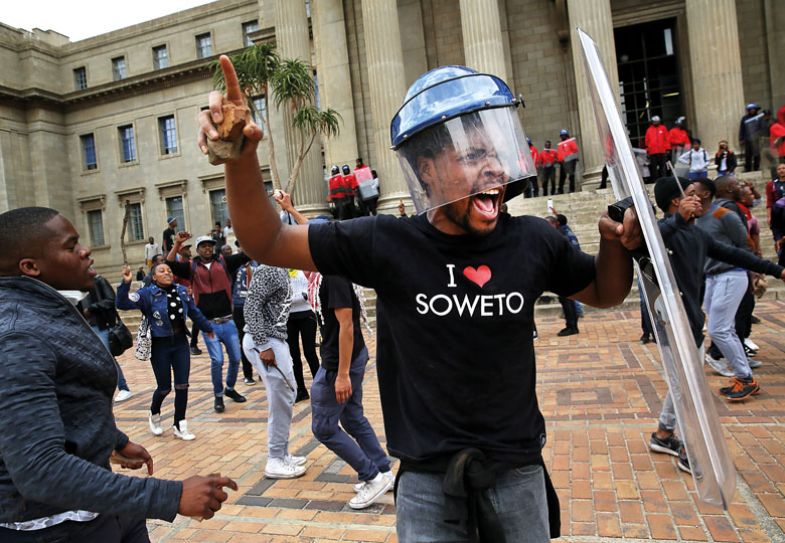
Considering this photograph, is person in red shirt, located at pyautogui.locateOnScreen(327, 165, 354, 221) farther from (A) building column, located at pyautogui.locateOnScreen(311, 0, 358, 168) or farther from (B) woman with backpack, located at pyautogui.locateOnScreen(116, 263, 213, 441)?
(B) woman with backpack, located at pyautogui.locateOnScreen(116, 263, 213, 441)

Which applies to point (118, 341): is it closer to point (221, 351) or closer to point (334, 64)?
point (221, 351)

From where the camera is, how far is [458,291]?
1585mm

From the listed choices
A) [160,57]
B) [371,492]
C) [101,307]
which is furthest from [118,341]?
[160,57]

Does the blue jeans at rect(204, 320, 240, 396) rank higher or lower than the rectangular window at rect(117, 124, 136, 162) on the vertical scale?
lower

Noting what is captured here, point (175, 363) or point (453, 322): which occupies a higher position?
point (453, 322)

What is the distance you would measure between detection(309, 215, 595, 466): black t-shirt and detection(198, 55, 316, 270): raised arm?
6cm

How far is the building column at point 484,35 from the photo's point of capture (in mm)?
15219

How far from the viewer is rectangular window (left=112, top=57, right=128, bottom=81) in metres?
36.4

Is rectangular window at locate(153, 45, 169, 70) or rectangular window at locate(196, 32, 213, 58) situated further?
rectangular window at locate(153, 45, 169, 70)

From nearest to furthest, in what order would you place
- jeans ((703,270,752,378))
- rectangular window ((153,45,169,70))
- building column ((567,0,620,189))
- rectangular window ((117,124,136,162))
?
jeans ((703,270,752,378)) → building column ((567,0,620,189)) → rectangular window ((117,124,136,162)) → rectangular window ((153,45,169,70))

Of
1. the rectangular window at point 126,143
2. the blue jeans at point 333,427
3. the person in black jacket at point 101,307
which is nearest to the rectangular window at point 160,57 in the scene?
the rectangular window at point 126,143

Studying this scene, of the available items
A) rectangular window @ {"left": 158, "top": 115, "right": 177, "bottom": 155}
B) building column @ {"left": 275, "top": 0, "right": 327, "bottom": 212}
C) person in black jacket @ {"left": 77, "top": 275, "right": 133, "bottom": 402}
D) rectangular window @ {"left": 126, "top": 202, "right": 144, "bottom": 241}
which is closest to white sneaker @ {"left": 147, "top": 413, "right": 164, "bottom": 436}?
person in black jacket @ {"left": 77, "top": 275, "right": 133, "bottom": 402}

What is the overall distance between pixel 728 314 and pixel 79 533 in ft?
17.1

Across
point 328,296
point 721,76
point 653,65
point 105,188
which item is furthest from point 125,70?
point 328,296
